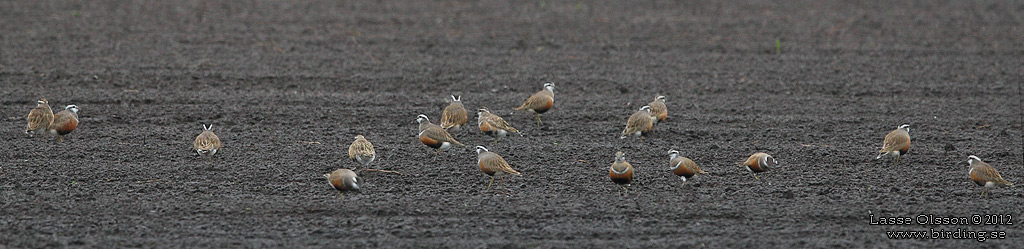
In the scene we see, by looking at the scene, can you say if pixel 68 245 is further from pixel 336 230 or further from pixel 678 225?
pixel 678 225

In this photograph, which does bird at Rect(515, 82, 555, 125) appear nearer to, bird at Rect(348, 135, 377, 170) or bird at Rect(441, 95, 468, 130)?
bird at Rect(441, 95, 468, 130)

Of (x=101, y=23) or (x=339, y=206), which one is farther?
(x=101, y=23)

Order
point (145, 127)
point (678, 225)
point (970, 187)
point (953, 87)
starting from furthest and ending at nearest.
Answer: point (953, 87)
point (145, 127)
point (970, 187)
point (678, 225)

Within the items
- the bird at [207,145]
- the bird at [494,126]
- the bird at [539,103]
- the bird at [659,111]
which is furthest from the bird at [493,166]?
the bird at [207,145]

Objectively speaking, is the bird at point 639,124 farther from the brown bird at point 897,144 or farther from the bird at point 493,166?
the brown bird at point 897,144

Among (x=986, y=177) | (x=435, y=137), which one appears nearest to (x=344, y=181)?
(x=435, y=137)

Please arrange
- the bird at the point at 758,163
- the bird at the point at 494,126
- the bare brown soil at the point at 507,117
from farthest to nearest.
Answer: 1. the bird at the point at 494,126
2. the bird at the point at 758,163
3. the bare brown soil at the point at 507,117

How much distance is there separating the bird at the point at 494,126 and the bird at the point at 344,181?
2.07 meters

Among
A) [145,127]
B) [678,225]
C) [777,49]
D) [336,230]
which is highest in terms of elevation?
[777,49]

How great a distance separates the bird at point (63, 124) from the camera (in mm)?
9117

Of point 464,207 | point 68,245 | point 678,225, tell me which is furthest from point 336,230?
point 678,225

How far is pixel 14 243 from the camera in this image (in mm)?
6707

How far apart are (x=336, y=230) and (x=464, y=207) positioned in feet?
3.70

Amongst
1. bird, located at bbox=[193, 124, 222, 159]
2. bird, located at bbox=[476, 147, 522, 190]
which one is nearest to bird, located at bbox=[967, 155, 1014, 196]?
bird, located at bbox=[476, 147, 522, 190]
